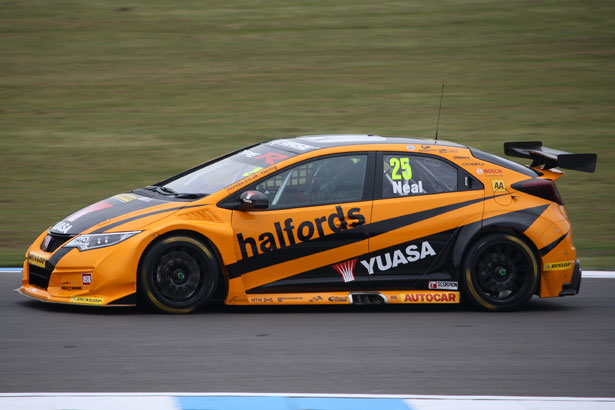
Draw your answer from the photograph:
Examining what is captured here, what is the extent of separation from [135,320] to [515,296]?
10.1 feet

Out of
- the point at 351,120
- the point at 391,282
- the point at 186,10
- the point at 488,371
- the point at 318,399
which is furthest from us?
the point at 186,10

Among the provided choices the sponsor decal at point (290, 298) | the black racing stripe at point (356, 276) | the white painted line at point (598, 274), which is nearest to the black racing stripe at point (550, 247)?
the black racing stripe at point (356, 276)

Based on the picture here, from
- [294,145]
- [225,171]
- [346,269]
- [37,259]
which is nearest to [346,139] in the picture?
[294,145]

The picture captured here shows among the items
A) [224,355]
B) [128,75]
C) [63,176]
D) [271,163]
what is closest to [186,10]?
[128,75]

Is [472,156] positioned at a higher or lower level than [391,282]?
higher

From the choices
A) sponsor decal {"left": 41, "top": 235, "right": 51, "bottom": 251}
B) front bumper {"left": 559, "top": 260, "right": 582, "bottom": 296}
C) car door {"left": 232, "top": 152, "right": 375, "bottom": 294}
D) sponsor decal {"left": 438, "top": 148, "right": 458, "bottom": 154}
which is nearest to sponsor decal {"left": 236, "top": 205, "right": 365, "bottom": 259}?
car door {"left": 232, "top": 152, "right": 375, "bottom": 294}

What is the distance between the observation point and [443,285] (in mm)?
7086

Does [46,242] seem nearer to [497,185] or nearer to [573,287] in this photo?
[497,185]

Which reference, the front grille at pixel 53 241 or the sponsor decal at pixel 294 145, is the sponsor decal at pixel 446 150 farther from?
the front grille at pixel 53 241

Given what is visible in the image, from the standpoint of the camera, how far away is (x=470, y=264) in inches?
279

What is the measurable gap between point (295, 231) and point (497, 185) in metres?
1.77

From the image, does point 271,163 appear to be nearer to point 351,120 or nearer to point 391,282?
point 391,282

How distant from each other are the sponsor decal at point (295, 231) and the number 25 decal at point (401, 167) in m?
0.49

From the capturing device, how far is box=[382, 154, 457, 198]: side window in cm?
708
